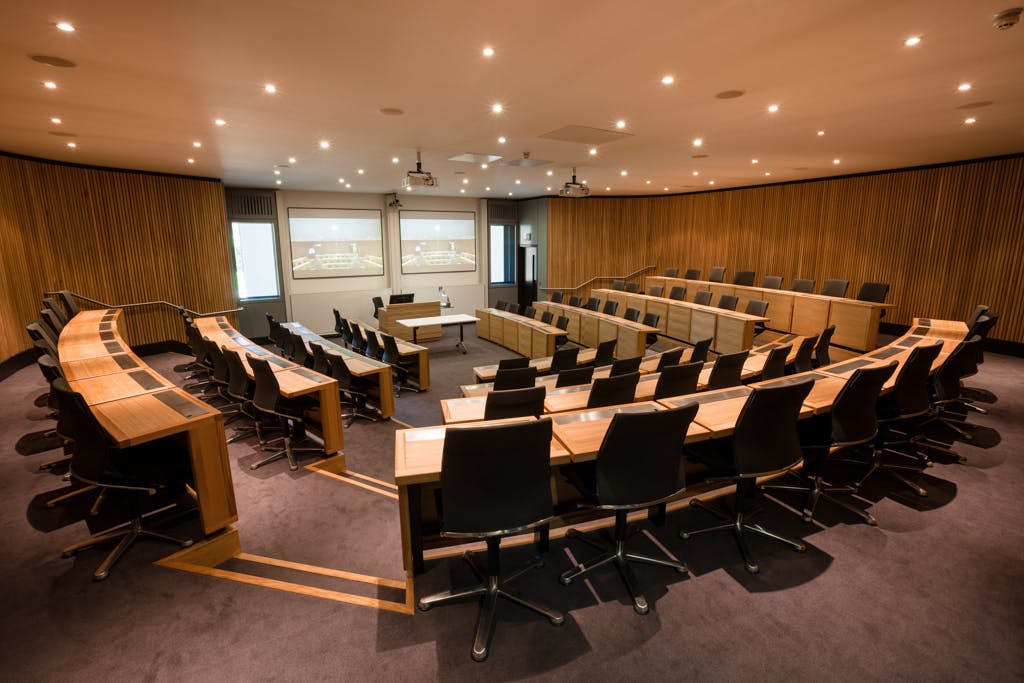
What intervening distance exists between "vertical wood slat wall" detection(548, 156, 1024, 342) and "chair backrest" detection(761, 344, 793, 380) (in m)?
6.90

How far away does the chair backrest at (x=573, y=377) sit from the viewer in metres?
5.12

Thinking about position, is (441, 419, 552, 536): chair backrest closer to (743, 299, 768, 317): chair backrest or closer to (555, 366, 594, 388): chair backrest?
(555, 366, 594, 388): chair backrest

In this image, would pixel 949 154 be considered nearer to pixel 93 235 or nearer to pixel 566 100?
pixel 566 100

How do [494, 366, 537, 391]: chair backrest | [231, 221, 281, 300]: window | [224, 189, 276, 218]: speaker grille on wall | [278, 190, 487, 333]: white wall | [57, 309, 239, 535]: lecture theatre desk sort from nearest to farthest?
[57, 309, 239, 535]: lecture theatre desk → [494, 366, 537, 391]: chair backrest → [224, 189, 276, 218]: speaker grille on wall → [231, 221, 281, 300]: window → [278, 190, 487, 333]: white wall

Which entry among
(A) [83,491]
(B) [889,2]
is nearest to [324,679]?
(A) [83,491]

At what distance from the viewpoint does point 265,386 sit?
468 centimetres

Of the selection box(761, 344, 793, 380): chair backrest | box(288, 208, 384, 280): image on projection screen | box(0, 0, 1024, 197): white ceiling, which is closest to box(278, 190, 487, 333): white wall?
box(288, 208, 384, 280): image on projection screen

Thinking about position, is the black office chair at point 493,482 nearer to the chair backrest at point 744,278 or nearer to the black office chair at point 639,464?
the black office chair at point 639,464

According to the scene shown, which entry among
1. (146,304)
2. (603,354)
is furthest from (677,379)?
(146,304)

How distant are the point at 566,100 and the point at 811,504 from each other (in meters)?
4.05

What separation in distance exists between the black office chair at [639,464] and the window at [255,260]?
1186cm

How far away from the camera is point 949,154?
25.7 feet

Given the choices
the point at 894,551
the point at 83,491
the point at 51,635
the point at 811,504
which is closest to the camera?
the point at 51,635

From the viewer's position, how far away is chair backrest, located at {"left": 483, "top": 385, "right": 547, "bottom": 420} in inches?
132
